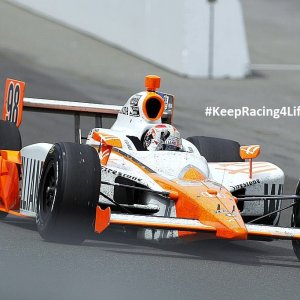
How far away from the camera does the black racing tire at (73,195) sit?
1008 centimetres

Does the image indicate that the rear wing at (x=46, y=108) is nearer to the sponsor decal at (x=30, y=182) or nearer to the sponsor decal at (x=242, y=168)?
the sponsor decal at (x=242, y=168)

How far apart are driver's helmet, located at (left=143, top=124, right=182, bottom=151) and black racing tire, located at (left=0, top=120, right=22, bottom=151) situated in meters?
1.49

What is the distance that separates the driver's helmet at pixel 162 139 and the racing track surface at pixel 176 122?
91 cm

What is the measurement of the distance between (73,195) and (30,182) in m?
1.45

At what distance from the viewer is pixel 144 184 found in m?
10.7

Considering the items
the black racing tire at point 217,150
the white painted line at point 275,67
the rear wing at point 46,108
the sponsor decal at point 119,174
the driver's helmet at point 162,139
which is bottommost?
the sponsor decal at point 119,174

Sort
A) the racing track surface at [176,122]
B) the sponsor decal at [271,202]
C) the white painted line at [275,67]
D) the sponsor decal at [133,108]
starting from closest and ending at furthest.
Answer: the racing track surface at [176,122]
the sponsor decal at [271,202]
the sponsor decal at [133,108]
the white painted line at [275,67]

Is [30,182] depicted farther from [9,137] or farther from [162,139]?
[162,139]

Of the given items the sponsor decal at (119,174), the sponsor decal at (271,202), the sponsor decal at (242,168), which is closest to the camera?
the sponsor decal at (119,174)

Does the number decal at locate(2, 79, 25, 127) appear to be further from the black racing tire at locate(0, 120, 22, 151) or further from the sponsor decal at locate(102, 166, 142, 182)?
the sponsor decal at locate(102, 166, 142, 182)

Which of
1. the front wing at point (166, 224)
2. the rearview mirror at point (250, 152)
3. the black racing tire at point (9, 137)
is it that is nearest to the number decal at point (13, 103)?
the black racing tire at point (9, 137)

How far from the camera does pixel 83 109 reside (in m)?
13.3

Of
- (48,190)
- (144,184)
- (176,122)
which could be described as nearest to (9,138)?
(48,190)

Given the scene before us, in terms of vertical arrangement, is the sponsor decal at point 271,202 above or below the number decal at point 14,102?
below
